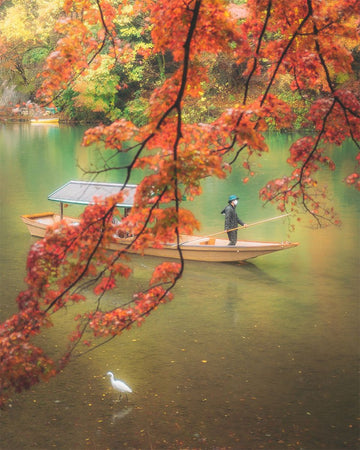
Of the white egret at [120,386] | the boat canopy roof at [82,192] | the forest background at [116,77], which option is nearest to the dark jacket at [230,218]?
the boat canopy roof at [82,192]

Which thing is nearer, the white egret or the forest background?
the white egret

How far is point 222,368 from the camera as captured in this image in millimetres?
9156

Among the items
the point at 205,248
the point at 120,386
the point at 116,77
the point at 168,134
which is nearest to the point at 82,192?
the point at 205,248

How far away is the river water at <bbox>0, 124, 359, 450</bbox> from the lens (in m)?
7.41

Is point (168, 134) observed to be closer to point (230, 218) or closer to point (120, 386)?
point (120, 386)

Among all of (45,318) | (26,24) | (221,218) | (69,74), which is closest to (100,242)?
(45,318)

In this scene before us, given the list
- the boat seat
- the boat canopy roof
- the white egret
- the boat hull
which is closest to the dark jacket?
the boat hull

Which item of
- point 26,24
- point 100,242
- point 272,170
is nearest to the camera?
point 100,242

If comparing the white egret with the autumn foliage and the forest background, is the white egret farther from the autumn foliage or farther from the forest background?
the forest background

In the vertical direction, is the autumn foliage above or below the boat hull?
above

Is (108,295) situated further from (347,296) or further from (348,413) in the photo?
(348,413)

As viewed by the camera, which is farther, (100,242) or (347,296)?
(347,296)

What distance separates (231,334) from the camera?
34.6 feet

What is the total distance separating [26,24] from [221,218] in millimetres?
32310
